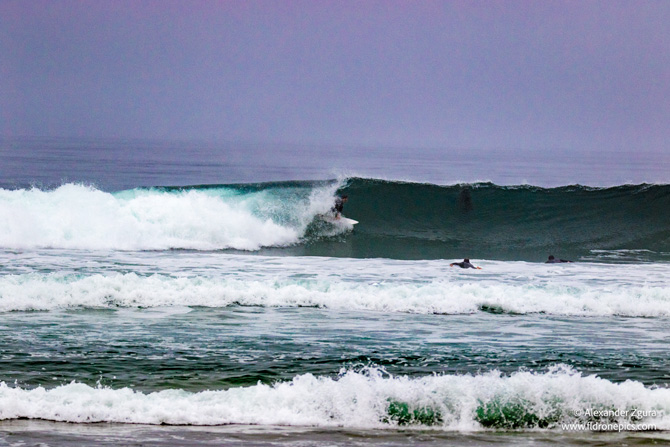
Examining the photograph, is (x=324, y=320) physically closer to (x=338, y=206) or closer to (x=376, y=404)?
(x=376, y=404)

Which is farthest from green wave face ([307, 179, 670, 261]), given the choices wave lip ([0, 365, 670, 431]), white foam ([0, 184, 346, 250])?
wave lip ([0, 365, 670, 431])

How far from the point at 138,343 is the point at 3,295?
10.0ft

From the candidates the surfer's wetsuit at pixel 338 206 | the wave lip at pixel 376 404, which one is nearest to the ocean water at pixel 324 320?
the wave lip at pixel 376 404

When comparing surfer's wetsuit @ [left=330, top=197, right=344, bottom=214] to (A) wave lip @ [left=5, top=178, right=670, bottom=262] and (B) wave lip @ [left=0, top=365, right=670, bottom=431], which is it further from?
(B) wave lip @ [left=0, top=365, right=670, bottom=431]

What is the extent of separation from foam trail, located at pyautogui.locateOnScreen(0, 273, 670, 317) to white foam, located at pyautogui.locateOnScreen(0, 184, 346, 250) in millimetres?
5821

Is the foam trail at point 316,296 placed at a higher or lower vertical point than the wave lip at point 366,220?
lower

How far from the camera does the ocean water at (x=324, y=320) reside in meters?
5.75

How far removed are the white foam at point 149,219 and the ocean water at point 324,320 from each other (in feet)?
0.22

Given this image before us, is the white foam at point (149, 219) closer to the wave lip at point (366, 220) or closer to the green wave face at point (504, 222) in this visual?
the wave lip at point (366, 220)

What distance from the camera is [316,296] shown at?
1060 centimetres

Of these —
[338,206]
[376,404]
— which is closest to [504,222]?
[338,206]

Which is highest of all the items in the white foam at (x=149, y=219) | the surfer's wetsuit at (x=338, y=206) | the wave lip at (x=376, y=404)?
the surfer's wetsuit at (x=338, y=206)

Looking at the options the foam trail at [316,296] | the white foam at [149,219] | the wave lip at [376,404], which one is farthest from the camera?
the white foam at [149,219]

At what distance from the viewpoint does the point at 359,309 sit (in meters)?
10.2
